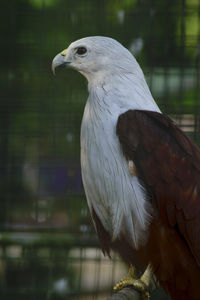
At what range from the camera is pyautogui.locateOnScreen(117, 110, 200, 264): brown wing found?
1945mm

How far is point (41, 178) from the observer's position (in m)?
3.00

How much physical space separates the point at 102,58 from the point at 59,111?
3.00ft

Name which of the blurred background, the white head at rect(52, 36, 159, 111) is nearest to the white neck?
the white head at rect(52, 36, 159, 111)

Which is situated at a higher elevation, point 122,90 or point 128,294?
point 122,90

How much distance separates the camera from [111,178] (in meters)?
1.93

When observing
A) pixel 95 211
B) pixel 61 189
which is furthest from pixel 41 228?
pixel 95 211

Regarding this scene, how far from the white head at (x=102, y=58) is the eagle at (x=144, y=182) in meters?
0.04

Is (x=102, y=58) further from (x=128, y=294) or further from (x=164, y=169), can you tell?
(x=128, y=294)

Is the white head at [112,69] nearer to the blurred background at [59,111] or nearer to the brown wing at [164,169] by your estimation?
the brown wing at [164,169]

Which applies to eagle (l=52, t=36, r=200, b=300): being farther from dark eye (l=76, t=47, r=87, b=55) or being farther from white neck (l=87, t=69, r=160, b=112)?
dark eye (l=76, t=47, r=87, b=55)

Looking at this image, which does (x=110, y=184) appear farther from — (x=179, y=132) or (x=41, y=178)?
(x=41, y=178)

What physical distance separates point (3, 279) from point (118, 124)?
138cm

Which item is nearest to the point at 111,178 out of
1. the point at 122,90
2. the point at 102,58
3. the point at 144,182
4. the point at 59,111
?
the point at 144,182

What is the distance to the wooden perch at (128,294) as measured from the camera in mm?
1919
